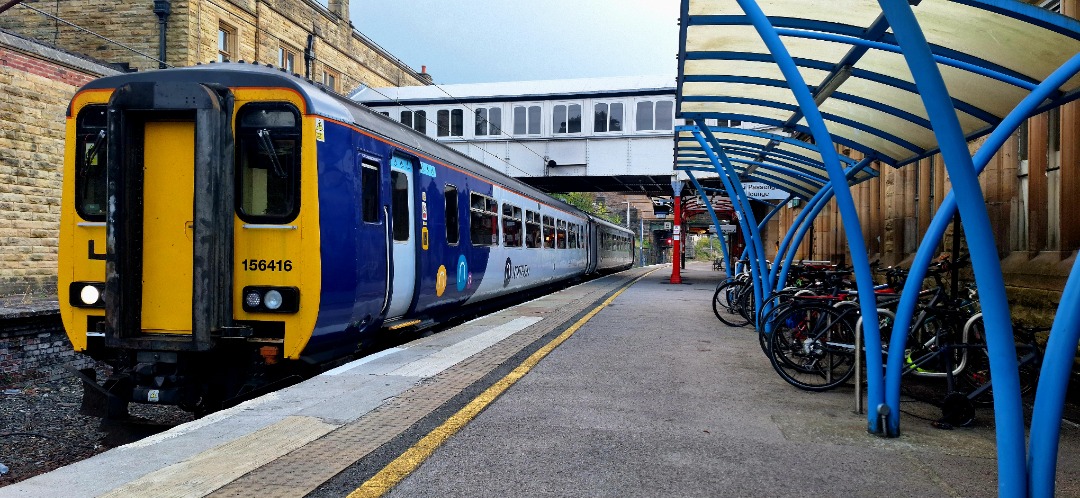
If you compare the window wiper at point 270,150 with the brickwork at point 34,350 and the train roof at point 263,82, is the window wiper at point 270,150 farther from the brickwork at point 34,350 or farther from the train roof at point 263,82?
the brickwork at point 34,350

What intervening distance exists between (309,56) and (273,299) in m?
21.3

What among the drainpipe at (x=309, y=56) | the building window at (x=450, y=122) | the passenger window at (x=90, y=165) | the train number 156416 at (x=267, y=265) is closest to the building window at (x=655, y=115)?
the building window at (x=450, y=122)

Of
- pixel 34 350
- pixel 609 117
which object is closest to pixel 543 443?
pixel 34 350

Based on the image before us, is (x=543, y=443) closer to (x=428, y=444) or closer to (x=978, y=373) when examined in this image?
(x=428, y=444)

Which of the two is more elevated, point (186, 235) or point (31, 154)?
point (31, 154)

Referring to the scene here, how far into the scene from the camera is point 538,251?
16.0m

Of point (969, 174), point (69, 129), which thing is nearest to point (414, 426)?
point (969, 174)

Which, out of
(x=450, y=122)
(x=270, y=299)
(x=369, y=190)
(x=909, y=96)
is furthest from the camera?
(x=450, y=122)

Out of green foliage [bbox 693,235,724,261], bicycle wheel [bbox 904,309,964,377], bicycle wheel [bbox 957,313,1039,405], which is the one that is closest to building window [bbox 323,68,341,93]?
bicycle wheel [bbox 904,309,964,377]

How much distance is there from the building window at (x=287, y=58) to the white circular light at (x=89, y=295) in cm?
1912

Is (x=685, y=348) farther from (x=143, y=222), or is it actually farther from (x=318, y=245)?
(x=143, y=222)

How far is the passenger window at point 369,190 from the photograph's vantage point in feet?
22.3

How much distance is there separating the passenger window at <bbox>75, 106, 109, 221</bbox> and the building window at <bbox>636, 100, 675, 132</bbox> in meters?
19.6

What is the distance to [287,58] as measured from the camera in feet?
79.0
